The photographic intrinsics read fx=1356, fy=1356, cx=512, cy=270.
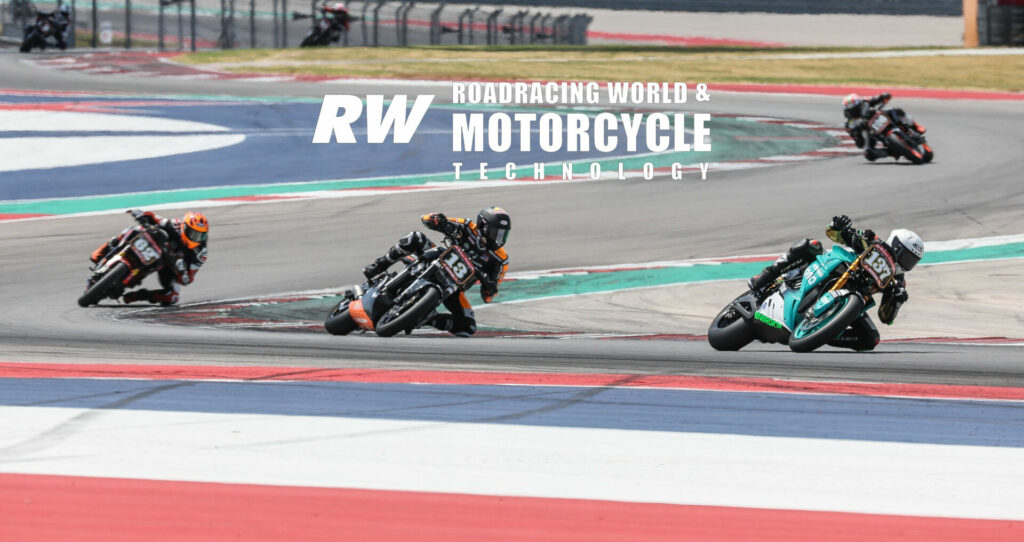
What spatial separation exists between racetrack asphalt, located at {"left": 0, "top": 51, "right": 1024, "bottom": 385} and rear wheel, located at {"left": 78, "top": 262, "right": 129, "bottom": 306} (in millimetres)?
169

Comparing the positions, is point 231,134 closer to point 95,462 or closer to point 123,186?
point 123,186

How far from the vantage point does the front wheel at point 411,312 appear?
9492 millimetres

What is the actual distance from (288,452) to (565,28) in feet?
135

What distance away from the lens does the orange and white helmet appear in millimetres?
11617

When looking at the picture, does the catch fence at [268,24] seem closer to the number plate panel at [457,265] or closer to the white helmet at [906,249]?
the number plate panel at [457,265]

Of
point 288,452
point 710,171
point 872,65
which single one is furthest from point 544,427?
point 872,65

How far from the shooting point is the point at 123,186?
17.5 meters

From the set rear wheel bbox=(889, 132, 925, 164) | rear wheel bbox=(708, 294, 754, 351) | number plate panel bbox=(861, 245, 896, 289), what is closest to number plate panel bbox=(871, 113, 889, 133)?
rear wheel bbox=(889, 132, 925, 164)

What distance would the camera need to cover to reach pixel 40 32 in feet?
119

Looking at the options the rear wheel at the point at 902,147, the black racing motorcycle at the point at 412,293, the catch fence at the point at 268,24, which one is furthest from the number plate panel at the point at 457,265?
the catch fence at the point at 268,24

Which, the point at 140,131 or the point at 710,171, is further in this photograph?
the point at 140,131

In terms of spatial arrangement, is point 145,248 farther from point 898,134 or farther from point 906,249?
point 898,134

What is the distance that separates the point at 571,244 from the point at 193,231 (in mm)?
4709

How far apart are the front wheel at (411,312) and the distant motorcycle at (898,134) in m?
11.9
